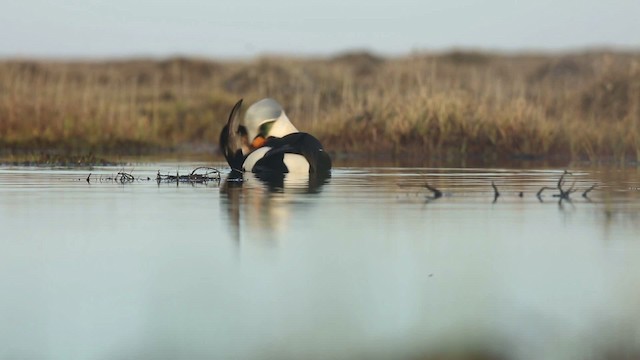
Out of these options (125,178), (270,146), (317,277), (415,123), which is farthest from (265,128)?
(317,277)

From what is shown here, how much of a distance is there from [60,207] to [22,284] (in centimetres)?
439

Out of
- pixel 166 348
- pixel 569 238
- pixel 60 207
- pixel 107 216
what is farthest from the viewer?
pixel 60 207

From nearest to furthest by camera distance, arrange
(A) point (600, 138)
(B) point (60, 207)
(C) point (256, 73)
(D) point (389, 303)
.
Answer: (D) point (389, 303)
(B) point (60, 207)
(A) point (600, 138)
(C) point (256, 73)

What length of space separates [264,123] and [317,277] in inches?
381

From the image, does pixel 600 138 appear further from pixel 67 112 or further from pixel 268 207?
pixel 268 207

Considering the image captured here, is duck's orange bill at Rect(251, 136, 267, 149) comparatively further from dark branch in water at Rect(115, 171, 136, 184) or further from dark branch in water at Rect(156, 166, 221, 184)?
dark branch in water at Rect(115, 171, 136, 184)

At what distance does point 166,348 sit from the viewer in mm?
5492

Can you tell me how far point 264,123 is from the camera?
1684cm

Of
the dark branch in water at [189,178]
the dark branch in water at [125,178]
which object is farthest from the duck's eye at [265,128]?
the dark branch in water at [125,178]

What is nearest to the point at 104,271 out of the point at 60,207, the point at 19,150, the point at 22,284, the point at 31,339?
the point at 22,284

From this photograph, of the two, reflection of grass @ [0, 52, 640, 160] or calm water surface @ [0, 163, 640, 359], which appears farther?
reflection of grass @ [0, 52, 640, 160]

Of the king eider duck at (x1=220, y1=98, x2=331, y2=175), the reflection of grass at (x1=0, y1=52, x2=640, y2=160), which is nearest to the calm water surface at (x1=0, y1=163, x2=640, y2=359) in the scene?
the king eider duck at (x1=220, y1=98, x2=331, y2=175)

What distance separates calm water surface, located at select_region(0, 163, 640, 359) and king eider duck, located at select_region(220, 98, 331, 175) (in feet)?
10.8

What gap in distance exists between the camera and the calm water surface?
18.7ft
